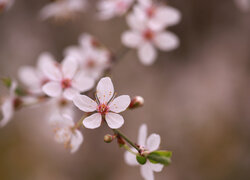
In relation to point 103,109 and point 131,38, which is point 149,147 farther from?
point 131,38

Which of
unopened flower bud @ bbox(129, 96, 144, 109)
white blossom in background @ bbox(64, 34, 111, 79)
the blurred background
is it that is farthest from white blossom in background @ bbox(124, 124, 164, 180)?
the blurred background

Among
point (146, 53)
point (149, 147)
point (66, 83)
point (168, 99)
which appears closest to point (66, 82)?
point (66, 83)

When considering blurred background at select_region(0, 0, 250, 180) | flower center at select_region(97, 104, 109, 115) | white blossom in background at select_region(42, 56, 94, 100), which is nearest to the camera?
flower center at select_region(97, 104, 109, 115)

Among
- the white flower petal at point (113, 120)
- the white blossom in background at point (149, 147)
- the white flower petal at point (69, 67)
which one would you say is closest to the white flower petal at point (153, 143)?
the white blossom in background at point (149, 147)

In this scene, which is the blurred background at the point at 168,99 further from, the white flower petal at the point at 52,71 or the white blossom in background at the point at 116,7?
Result: the white flower petal at the point at 52,71

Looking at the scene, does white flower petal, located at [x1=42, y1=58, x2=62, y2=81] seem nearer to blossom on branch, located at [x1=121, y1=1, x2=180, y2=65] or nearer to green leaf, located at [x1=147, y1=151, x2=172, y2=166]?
blossom on branch, located at [x1=121, y1=1, x2=180, y2=65]

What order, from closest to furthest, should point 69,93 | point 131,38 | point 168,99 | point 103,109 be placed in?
point 103,109 → point 69,93 → point 131,38 → point 168,99
